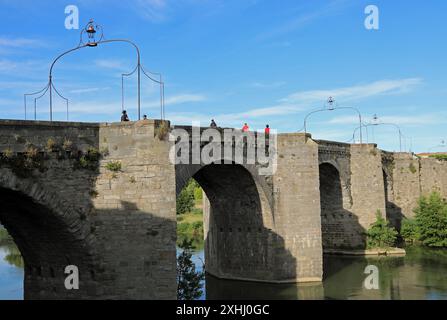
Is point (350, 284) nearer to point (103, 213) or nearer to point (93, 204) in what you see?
point (103, 213)

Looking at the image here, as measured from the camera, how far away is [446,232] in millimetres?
43594

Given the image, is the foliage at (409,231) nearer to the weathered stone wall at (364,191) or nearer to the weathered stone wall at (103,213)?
the weathered stone wall at (364,191)

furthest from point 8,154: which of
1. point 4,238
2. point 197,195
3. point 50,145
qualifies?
point 197,195

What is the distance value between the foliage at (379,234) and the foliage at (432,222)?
16.9ft

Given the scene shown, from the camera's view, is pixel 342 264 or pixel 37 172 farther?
pixel 342 264

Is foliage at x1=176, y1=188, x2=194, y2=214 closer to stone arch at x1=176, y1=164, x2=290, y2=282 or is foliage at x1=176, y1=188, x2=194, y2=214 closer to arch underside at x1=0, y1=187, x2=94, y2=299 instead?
stone arch at x1=176, y1=164, x2=290, y2=282

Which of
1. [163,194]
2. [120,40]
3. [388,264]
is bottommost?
[388,264]

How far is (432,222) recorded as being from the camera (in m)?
44.5

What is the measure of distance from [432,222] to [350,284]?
17.4 meters

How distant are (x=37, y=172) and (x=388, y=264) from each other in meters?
27.8

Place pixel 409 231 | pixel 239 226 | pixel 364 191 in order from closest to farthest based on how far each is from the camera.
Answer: pixel 239 226 < pixel 364 191 < pixel 409 231
